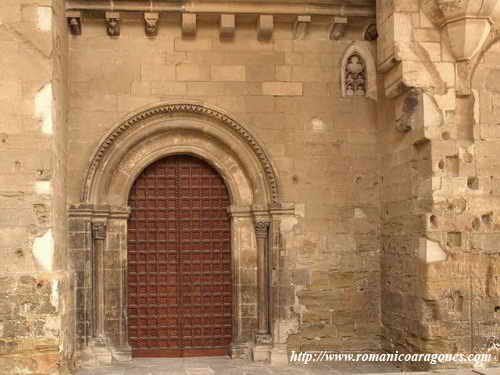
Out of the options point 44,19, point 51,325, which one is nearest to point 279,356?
point 51,325

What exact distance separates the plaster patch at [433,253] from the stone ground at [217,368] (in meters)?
1.29

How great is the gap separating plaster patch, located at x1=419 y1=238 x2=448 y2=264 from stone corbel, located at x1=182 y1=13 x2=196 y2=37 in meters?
3.51

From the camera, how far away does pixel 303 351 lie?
784 cm

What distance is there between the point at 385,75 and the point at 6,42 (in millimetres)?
4035

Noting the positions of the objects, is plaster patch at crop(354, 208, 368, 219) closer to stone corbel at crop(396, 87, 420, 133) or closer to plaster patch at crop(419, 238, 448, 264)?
stone corbel at crop(396, 87, 420, 133)

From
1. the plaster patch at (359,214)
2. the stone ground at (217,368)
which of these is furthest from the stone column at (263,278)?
the plaster patch at (359,214)

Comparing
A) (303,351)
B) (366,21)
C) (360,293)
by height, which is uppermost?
(366,21)

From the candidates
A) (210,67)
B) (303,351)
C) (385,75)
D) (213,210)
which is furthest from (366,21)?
(303,351)

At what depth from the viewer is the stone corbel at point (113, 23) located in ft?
25.0

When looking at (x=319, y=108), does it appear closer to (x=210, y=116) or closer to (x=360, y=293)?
(x=210, y=116)

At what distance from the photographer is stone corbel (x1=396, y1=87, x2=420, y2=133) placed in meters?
7.06

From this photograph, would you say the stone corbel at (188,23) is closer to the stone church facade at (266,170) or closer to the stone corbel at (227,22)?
the stone church facade at (266,170)

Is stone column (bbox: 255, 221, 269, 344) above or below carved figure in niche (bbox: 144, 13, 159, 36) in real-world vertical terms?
below

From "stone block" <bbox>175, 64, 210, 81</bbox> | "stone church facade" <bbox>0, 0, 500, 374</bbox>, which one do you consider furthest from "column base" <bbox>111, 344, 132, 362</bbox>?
"stone block" <bbox>175, 64, 210, 81</bbox>
